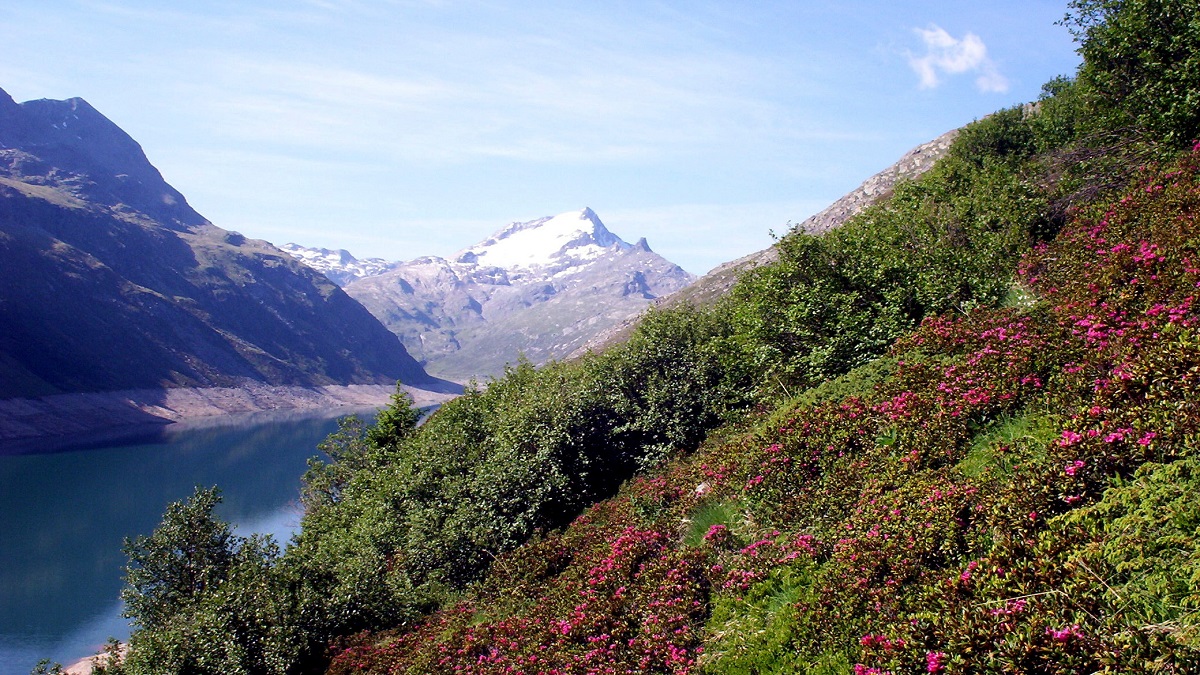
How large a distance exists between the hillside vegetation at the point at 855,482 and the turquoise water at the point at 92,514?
42.4m

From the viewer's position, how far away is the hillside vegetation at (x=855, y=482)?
676 cm

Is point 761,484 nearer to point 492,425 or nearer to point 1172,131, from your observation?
point 1172,131

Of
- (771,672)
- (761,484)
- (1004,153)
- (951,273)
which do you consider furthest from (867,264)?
(1004,153)

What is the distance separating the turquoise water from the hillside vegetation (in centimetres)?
4240

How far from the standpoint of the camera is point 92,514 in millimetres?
95812

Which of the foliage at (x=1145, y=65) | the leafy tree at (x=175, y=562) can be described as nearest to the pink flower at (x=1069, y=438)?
the foliage at (x=1145, y=65)

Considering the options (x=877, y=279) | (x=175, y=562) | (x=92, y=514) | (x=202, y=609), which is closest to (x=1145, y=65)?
(x=877, y=279)

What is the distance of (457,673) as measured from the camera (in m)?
14.0

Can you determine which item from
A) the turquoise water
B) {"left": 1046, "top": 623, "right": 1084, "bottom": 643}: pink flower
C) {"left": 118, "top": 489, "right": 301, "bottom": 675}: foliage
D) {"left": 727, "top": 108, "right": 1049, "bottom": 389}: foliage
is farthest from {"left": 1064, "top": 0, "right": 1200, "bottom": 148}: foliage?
the turquoise water

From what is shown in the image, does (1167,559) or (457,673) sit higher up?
(1167,559)

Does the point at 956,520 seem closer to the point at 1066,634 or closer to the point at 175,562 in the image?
the point at 1066,634

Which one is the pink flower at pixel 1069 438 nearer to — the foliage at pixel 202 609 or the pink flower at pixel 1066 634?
the pink flower at pixel 1066 634

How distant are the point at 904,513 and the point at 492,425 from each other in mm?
24591

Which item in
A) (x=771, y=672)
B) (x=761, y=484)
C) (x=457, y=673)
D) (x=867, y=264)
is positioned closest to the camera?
(x=771, y=672)
